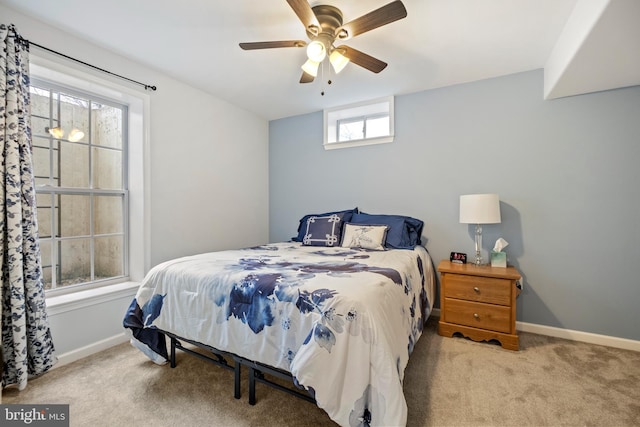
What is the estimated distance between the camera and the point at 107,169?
2.63 metres

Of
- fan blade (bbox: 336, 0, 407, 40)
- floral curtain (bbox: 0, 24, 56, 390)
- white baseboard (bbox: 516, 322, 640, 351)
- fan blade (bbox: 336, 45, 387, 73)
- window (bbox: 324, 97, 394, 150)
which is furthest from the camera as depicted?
window (bbox: 324, 97, 394, 150)

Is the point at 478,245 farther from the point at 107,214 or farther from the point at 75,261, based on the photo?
the point at 75,261

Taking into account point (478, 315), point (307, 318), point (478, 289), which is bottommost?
point (478, 315)

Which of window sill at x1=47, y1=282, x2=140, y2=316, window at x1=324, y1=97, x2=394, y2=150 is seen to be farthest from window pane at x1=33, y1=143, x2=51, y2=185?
window at x1=324, y1=97, x2=394, y2=150

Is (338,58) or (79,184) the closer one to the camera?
(338,58)

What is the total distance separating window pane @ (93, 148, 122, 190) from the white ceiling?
30.3 inches

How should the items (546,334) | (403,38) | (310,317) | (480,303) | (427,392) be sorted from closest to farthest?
(310,317)
(427,392)
(403,38)
(480,303)
(546,334)

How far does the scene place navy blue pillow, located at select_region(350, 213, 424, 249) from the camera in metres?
2.84

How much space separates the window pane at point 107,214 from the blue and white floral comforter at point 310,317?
1016mm

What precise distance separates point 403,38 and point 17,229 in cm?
295

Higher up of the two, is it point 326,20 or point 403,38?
point 403,38

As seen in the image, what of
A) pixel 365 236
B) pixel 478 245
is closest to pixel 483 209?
pixel 478 245

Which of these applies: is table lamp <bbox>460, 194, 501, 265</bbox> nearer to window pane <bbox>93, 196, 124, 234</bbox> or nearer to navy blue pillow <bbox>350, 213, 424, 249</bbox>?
navy blue pillow <bbox>350, 213, 424, 249</bbox>

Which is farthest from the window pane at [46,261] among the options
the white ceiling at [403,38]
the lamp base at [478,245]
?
the lamp base at [478,245]
